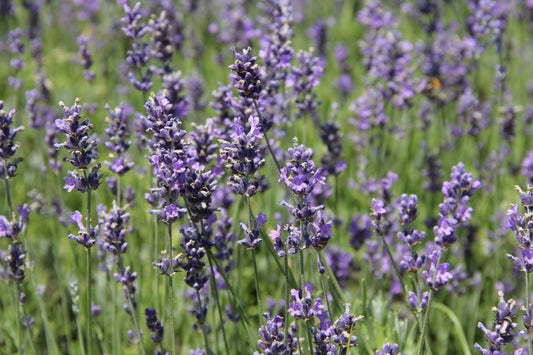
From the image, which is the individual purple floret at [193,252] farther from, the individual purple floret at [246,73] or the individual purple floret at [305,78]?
the individual purple floret at [305,78]

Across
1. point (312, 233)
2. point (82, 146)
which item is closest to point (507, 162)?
point (312, 233)

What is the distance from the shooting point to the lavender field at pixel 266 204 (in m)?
1.97

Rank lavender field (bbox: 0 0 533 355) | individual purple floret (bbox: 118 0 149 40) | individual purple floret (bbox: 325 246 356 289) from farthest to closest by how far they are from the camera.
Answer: individual purple floret (bbox: 325 246 356 289)
individual purple floret (bbox: 118 0 149 40)
lavender field (bbox: 0 0 533 355)

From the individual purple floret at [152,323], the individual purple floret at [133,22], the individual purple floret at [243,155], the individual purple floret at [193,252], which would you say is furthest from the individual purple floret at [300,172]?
the individual purple floret at [133,22]

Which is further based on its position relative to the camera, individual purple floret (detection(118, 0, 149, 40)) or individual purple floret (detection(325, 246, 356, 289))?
individual purple floret (detection(325, 246, 356, 289))

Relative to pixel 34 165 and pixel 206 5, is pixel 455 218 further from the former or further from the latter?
pixel 206 5

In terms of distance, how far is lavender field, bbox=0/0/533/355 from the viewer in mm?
1972

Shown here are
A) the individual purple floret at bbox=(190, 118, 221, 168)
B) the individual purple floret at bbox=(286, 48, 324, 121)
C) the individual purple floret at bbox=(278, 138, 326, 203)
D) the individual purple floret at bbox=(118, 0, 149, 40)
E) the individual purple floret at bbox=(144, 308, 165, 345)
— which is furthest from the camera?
the individual purple floret at bbox=(286, 48, 324, 121)

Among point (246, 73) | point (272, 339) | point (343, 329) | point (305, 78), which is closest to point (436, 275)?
point (343, 329)

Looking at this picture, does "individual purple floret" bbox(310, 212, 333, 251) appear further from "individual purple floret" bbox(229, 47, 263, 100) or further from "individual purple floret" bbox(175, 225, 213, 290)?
"individual purple floret" bbox(229, 47, 263, 100)

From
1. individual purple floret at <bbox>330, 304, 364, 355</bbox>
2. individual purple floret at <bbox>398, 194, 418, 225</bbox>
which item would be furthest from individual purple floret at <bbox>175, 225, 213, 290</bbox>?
individual purple floret at <bbox>398, 194, 418, 225</bbox>

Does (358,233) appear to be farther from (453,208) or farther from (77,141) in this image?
(77,141)

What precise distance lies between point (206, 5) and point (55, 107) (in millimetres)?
2178

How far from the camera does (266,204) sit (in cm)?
385
